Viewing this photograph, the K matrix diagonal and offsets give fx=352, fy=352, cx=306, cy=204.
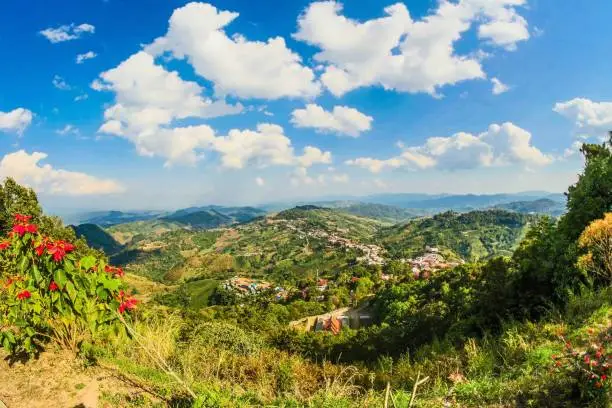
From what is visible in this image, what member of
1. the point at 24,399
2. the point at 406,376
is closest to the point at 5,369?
the point at 24,399

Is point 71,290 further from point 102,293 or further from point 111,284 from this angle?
point 111,284

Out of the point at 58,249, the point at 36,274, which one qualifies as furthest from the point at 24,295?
the point at 58,249

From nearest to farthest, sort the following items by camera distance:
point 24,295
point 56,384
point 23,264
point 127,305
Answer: point 23,264
point 24,295
point 127,305
point 56,384

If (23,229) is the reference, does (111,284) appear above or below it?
below

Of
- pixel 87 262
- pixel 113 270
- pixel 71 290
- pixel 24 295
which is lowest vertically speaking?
pixel 24 295

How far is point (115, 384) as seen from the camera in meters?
5.42

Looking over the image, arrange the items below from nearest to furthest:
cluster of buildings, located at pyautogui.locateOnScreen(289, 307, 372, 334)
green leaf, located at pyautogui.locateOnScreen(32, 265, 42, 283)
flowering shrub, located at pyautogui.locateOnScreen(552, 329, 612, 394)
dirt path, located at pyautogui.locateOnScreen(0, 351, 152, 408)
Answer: flowering shrub, located at pyautogui.locateOnScreen(552, 329, 612, 394) < green leaf, located at pyautogui.locateOnScreen(32, 265, 42, 283) < dirt path, located at pyautogui.locateOnScreen(0, 351, 152, 408) < cluster of buildings, located at pyautogui.locateOnScreen(289, 307, 372, 334)

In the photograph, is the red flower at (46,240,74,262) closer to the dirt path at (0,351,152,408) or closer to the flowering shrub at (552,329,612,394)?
the dirt path at (0,351,152,408)

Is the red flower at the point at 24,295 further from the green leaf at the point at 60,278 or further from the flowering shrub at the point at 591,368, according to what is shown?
the flowering shrub at the point at 591,368

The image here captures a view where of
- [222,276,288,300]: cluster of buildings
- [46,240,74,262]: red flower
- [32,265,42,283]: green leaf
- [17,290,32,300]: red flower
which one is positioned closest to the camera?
[46,240,74,262]: red flower

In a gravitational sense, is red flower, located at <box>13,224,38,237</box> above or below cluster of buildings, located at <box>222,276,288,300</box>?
above

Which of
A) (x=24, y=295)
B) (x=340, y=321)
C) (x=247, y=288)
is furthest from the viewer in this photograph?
(x=247, y=288)

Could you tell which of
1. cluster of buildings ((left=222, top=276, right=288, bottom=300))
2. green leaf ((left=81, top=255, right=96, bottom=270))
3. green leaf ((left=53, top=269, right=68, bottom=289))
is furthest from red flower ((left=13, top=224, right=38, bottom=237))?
cluster of buildings ((left=222, top=276, right=288, bottom=300))

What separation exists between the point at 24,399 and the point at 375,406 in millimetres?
5095
